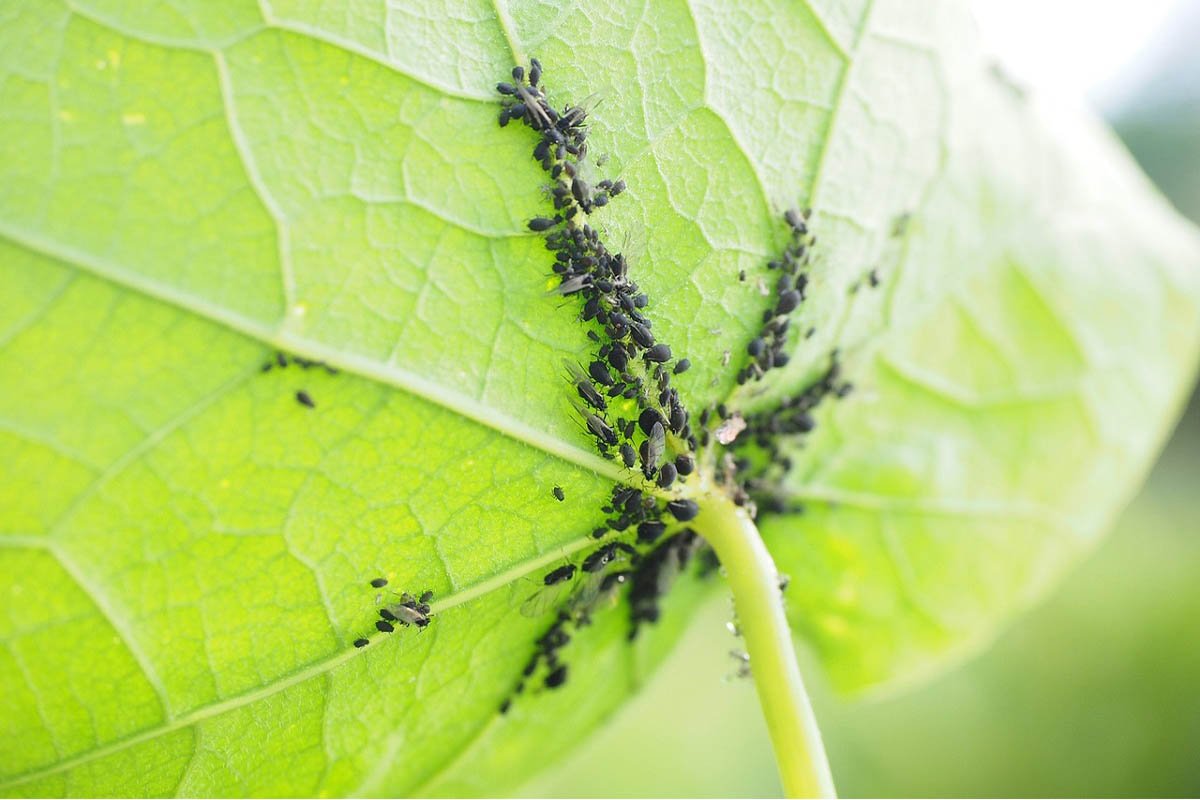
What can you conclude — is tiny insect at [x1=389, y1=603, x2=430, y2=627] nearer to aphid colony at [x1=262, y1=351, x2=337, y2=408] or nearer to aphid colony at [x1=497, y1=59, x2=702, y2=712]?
aphid colony at [x1=497, y1=59, x2=702, y2=712]

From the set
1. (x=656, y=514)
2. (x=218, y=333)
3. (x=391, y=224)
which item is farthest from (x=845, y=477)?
(x=218, y=333)

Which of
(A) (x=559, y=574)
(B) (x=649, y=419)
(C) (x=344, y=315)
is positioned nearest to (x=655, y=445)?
(B) (x=649, y=419)

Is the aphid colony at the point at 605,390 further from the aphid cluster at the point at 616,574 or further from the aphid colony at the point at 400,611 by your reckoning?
the aphid colony at the point at 400,611

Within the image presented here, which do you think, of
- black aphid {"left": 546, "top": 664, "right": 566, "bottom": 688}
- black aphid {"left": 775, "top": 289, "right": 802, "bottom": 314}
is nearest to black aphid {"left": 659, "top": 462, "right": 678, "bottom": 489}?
black aphid {"left": 775, "top": 289, "right": 802, "bottom": 314}

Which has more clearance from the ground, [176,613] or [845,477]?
[845,477]

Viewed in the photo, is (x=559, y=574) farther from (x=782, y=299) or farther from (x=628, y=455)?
(x=782, y=299)

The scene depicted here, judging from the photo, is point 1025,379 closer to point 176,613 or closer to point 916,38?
point 916,38
